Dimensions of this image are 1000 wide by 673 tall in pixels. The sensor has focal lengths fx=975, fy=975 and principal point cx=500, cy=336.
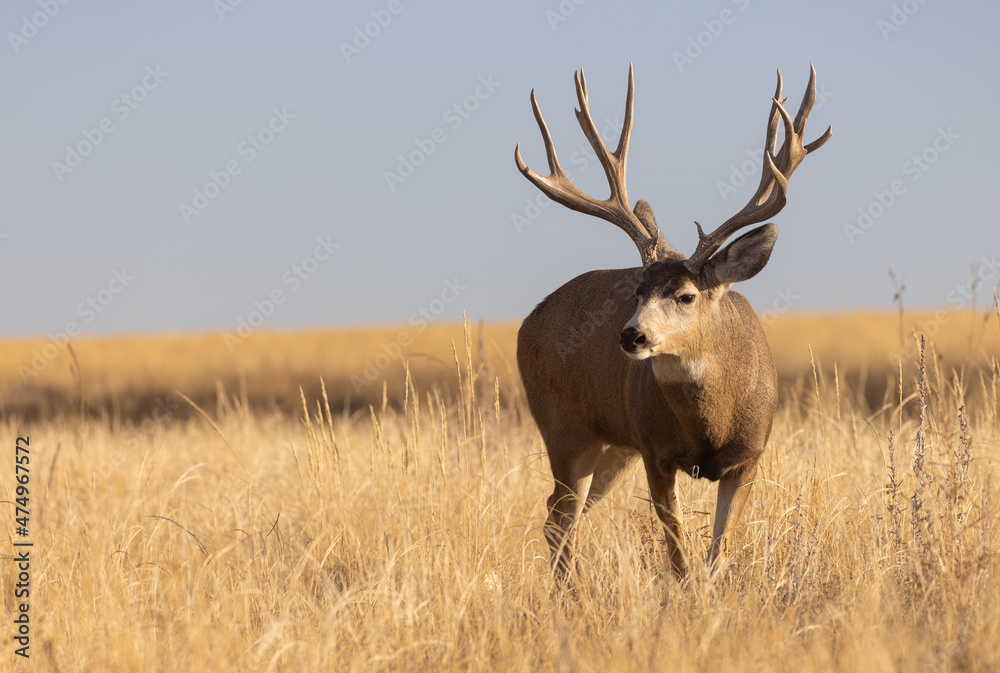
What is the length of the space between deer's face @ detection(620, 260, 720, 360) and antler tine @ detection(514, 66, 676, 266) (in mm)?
427

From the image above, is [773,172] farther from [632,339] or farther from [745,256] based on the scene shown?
[632,339]

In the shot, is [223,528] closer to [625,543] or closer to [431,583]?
[431,583]

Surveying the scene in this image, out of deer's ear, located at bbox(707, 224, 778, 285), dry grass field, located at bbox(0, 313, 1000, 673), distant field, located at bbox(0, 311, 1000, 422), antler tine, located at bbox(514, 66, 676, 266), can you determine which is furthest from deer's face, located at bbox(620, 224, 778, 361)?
distant field, located at bbox(0, 311, 1000, 422)

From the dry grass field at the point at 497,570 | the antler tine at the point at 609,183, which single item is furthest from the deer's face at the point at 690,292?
the dry grass field at the point at 497,570

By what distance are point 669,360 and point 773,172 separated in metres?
1.03

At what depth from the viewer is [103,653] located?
3857 millimetres

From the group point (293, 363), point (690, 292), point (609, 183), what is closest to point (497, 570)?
point (690, 292)

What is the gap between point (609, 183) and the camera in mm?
5570

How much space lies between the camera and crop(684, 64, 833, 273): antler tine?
4.77 m

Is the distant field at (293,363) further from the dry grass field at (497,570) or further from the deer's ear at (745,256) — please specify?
the deer's ear at (745,256)

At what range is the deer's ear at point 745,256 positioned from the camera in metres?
4.63

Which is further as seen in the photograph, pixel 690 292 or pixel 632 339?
pixel 690 292

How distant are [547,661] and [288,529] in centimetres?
257

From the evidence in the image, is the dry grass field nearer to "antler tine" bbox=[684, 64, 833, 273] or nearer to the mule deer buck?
the mule deer buck
